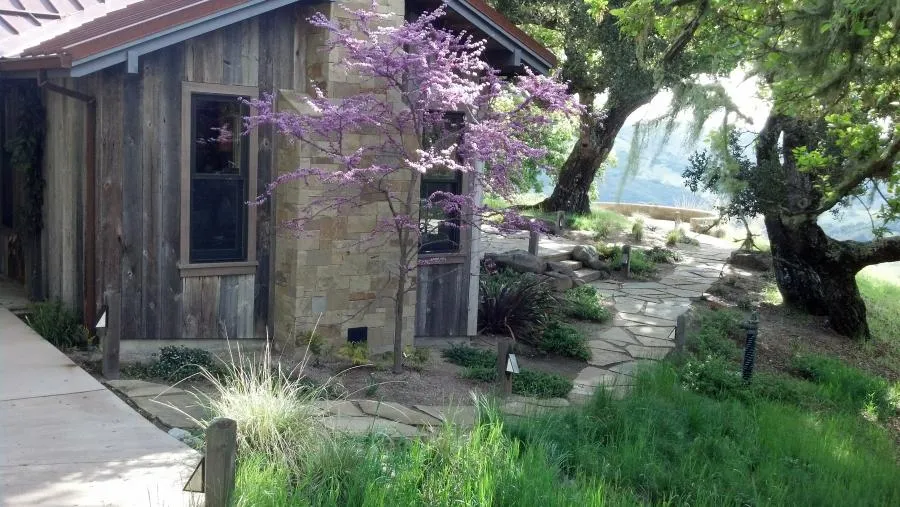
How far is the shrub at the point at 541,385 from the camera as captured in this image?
8.27 m

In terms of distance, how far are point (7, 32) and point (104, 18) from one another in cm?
112

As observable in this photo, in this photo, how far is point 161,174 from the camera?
8.02m

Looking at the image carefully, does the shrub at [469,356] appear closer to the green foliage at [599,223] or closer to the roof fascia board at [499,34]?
the roof fascia board at [499,34]

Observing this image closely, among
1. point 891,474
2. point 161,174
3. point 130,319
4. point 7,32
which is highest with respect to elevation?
point 7,32

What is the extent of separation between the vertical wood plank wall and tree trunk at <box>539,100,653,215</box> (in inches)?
475

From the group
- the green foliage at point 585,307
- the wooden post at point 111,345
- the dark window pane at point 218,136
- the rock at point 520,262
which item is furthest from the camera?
the rock at point 520,262

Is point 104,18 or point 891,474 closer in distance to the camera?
point 891,474

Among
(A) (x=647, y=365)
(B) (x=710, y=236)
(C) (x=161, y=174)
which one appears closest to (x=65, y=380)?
(C) (x=161, y=174)

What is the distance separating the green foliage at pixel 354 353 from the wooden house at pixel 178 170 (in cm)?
18

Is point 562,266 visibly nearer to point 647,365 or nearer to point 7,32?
point 647,365

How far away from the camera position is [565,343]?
33.3 ft

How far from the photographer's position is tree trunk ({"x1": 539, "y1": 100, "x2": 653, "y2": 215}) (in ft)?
65.4

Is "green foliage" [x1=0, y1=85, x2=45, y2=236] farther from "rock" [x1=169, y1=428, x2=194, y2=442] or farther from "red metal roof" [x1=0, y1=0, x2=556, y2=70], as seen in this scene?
"rock" [x1=169, y1=428, x2=194, y2=442]

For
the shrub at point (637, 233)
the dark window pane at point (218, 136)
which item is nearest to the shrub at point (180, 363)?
the dark window pane at point (218, 136)
